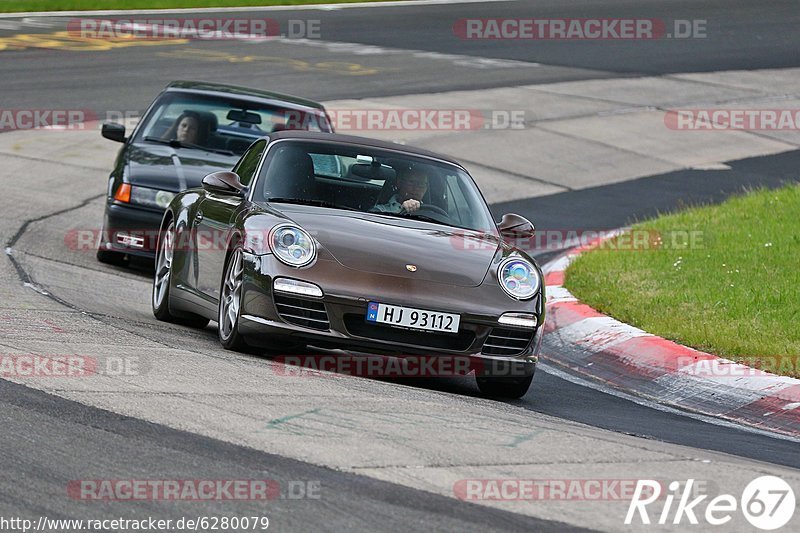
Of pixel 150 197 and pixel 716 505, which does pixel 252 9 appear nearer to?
pixel 150 197

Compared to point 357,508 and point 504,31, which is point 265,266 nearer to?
point 357,508

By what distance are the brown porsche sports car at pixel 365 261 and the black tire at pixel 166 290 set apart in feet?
1.33

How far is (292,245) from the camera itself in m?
7.55

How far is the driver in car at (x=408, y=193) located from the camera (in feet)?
27.7

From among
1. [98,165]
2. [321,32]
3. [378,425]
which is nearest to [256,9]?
[321,32]

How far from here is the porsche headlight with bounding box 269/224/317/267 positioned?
24.6 feet

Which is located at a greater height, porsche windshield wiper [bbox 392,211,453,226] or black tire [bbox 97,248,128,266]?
porsche windshield wiper [bbox 392,211,453,226]

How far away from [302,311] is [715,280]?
4483 mm

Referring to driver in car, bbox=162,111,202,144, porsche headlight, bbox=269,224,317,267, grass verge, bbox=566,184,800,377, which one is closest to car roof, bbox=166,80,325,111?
driver in car, bbox=162,111,202,144
